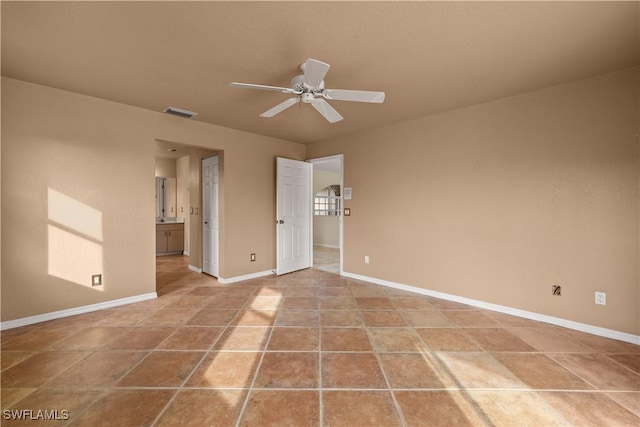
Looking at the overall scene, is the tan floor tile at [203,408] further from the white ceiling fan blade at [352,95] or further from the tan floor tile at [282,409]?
the white ceiling fan blade at [352,95]

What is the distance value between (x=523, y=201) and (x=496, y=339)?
5.08 feet

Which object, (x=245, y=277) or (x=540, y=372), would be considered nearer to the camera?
(x=540, y=372)

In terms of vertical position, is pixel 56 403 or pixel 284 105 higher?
pixel 284 105

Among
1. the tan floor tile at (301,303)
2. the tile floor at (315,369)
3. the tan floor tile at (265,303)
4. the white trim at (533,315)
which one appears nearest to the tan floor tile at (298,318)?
the tile floor at (315,369)

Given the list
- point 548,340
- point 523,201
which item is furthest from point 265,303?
point 523,201

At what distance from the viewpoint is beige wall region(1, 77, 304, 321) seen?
262 cm

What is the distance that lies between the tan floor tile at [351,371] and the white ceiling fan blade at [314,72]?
2.18m

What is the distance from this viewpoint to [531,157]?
289cm

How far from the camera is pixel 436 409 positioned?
1.60 m

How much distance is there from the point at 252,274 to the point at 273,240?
2.34ft

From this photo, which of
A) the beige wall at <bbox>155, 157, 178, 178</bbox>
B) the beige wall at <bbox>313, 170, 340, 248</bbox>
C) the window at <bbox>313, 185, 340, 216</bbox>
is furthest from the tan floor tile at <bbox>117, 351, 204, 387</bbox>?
the window at <bbox>313, 185, 340, 216</bbox>

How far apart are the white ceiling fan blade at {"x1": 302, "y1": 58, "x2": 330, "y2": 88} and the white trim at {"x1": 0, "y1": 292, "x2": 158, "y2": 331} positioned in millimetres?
3371

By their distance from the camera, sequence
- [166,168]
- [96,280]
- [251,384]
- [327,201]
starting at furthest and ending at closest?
[327,201] < [166,168] < [96,280] < [251,384]

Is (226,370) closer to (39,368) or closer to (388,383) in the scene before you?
(388,383)
